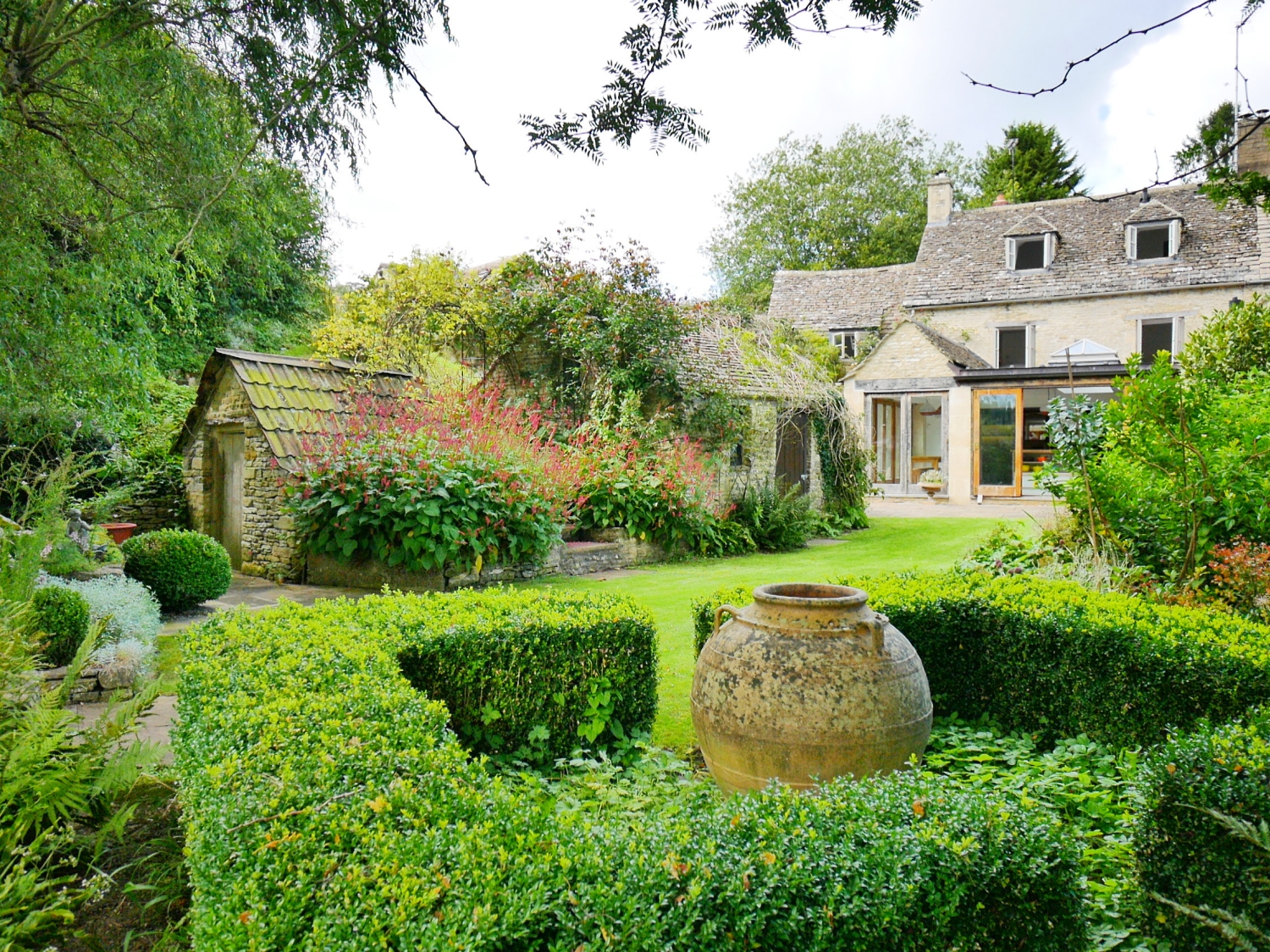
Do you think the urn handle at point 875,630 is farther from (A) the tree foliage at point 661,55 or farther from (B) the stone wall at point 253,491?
(B) the stone wall at point 253,491

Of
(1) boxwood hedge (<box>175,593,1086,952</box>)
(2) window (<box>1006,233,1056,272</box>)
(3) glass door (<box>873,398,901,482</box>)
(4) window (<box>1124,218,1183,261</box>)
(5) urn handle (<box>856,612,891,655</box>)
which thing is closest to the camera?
(1) boxwood hedge (<box>175,593,1086,952</box>)

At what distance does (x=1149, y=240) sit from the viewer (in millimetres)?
21641

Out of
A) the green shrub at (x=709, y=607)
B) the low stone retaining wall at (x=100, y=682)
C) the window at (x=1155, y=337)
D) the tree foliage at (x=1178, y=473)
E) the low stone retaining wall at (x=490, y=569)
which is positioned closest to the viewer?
the green shrub at (x=709, y=607)

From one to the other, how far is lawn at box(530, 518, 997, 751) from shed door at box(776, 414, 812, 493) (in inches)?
64.2

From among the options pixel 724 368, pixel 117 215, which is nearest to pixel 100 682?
pixel 117 215

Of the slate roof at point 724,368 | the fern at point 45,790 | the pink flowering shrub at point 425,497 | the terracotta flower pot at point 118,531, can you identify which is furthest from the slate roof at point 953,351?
the fern at point 45,790

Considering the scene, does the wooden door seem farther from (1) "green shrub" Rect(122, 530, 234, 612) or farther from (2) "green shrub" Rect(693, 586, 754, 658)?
(1) "green shrub" Rect(122, 530, 234, 612)

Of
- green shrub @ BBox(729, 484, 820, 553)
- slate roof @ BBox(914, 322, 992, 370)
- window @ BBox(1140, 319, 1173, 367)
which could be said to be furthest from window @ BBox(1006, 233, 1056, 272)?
green shrub @ BBox(729, 484, 820, 553)

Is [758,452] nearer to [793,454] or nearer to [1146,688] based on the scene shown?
[793,454]

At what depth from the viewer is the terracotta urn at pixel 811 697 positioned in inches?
133

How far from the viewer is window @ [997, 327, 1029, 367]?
22.3 m

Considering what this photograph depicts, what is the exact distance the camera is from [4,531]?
637 cm

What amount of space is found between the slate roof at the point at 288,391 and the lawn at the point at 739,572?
11.7 feet

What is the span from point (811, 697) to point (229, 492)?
32.5 ft
